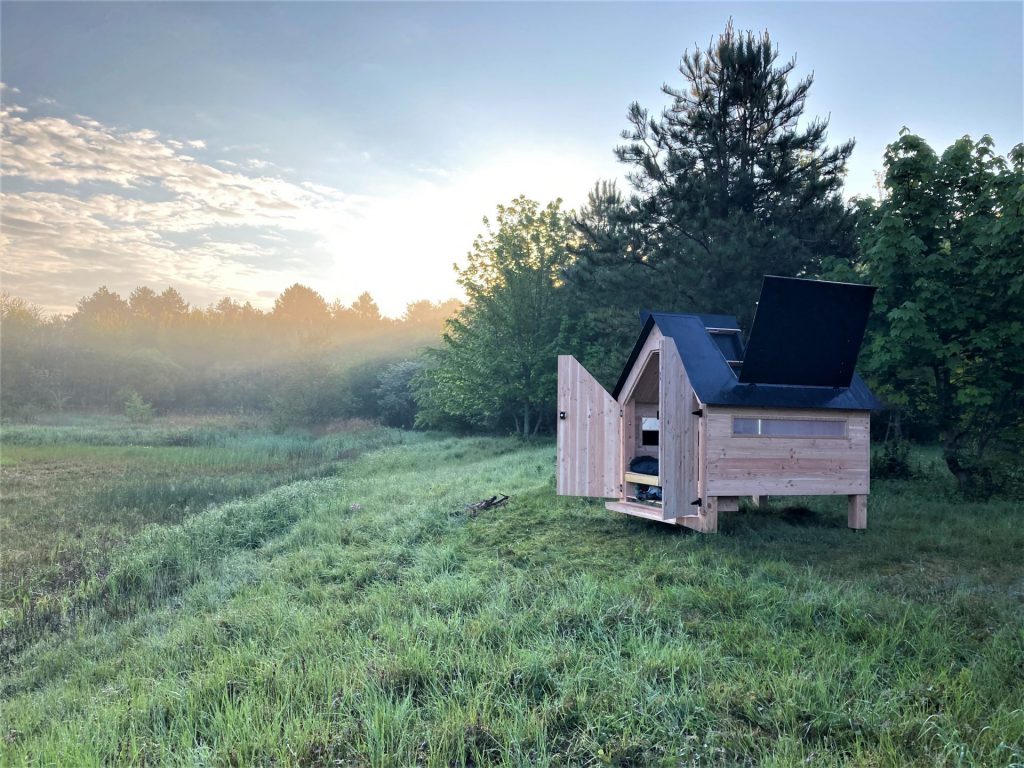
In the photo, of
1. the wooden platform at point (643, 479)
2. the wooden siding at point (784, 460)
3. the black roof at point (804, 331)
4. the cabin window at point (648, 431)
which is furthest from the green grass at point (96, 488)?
the black roof at point (804, 331)

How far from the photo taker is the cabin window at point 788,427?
7.73m

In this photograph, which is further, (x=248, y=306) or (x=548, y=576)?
(x=248, y=306)

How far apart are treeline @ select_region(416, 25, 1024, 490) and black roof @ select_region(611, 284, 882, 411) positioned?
11.1ft

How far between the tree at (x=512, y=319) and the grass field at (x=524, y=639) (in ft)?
48.5

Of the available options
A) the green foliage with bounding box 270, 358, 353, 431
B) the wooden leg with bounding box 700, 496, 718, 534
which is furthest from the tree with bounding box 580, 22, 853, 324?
the green foliage with bounding box 270, 358, 353, 431

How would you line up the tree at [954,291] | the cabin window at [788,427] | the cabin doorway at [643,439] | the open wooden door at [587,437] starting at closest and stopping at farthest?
the cabin window at [788,427]
the cabin doorway at [643,439]
the open wooden door at [587,437]
the tree at [954,291]

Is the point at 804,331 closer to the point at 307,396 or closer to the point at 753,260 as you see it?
the point at 753,260

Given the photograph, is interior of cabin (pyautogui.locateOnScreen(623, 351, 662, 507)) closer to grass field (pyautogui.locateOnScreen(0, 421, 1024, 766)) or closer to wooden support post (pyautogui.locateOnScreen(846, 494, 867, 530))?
grass field (pyautogui.locateOnScreen(0, 421, 1024, 766))

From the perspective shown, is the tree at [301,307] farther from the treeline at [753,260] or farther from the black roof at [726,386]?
the black roof at [726,386]

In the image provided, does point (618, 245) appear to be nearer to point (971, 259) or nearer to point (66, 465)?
point (971, 259)

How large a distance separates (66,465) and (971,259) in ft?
71.7

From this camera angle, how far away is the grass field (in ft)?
11.8

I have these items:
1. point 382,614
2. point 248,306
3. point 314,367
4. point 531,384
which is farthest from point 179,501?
point 248,306

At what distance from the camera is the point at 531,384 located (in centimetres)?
2569
